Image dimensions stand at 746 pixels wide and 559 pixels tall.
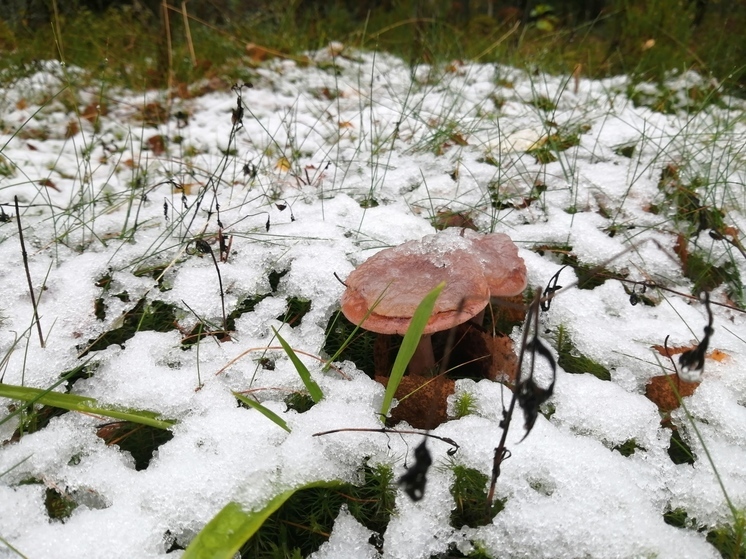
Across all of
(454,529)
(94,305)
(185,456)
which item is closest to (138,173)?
(94,305)

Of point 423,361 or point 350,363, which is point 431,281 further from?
point 350,363

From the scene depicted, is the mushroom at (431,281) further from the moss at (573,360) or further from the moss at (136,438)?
the moss at (136,438)

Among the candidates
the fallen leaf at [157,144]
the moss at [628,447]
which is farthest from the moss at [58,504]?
the fallen leaf at [157,144]

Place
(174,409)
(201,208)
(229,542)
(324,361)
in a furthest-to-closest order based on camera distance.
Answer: (201,208)
(324,361)
(174,409)
(229,542)

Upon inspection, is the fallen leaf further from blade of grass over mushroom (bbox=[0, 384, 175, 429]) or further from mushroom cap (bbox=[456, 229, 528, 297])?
mushroom cap (bbox=[456, 229, 528, 297])

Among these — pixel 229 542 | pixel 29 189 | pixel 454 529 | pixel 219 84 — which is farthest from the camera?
pixel 219 84

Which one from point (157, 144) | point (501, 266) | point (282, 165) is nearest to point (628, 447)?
point (501, 266)

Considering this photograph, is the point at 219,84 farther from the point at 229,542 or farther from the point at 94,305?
the point at 229,542

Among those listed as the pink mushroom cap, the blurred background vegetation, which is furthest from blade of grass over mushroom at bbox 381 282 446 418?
the blurred background vegetation
